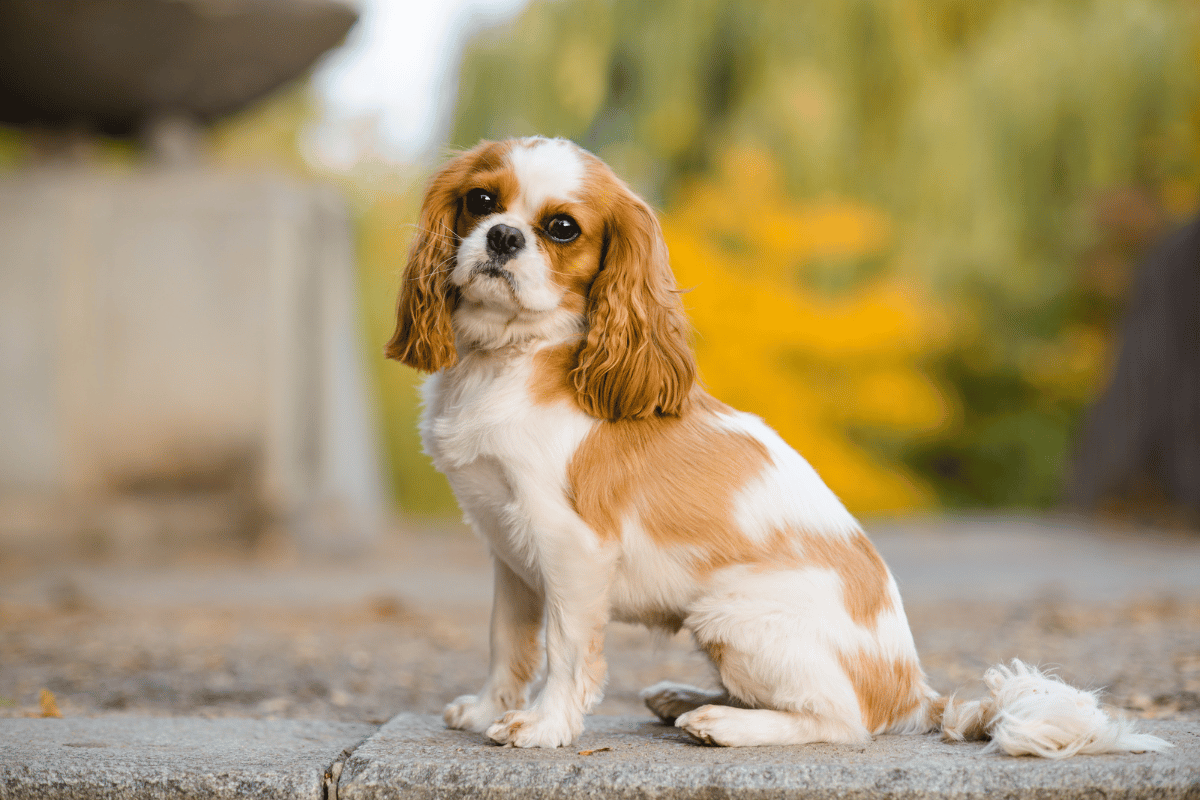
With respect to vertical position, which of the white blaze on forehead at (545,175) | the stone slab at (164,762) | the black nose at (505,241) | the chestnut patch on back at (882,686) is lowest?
the stone slab at (164,762)

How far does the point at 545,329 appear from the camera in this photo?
97.9 inches

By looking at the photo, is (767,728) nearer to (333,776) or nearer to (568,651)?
(568,651)

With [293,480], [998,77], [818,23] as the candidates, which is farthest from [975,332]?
[293,480]

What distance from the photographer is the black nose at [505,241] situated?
7.76ft

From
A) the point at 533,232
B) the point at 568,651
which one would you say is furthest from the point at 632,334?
the point at 568,651

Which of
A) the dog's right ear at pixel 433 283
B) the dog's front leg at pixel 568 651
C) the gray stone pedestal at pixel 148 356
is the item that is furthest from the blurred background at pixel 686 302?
the dog's front leg at pixel 568 651

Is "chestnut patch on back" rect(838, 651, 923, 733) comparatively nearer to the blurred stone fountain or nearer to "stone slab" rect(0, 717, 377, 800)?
"stone slab" rect(0, 717, 377, 800)

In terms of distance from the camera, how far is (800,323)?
11180mm

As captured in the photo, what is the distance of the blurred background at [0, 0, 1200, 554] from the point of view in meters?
7.19

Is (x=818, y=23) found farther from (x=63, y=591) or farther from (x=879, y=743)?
(x=879, y=743)

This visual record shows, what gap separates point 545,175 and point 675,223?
10.1 m

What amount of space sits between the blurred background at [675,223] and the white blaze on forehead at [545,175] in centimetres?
44

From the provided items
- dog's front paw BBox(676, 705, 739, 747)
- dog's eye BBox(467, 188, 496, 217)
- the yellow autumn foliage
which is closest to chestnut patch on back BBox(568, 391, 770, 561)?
dog's front paw BBox(676, 705, 739, 747)

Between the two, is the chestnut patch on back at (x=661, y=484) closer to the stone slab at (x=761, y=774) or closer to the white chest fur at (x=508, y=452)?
the white chest fur at (x=508, y=452)
